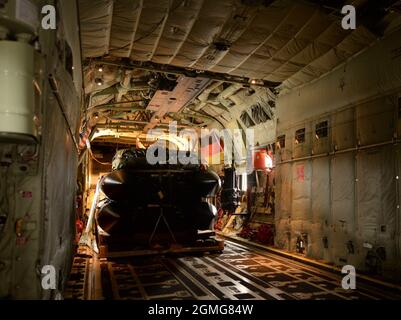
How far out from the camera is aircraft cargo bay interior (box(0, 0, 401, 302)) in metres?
2.98

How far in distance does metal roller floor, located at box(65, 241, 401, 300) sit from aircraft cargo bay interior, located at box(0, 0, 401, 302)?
5 cm

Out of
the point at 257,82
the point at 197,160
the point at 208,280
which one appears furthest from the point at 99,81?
the point at 208,280

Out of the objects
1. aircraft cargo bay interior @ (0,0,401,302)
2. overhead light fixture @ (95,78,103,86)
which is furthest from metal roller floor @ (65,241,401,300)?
overhead light fixture @ (95,78,103,86)

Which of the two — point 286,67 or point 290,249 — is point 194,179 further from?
point 286,67

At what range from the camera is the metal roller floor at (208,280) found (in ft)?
17.8

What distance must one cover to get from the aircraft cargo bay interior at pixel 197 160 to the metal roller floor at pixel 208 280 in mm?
46

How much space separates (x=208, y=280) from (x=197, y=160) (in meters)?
4.23

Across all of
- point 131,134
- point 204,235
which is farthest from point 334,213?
point 131,134

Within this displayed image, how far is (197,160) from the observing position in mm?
9914

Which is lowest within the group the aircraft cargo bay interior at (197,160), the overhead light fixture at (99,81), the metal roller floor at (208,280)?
the metal roller floor at (208,280)

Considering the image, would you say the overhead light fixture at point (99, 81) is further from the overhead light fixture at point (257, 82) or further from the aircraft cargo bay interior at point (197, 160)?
the overhead light fixture at point (257, 82)

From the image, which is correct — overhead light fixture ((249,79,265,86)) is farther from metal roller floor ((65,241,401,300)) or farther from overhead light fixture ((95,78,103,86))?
metal roller floor ((65,241,401,300))

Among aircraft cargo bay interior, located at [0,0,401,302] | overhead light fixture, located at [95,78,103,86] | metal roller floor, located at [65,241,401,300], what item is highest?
overhead light fixture, located at [95,78,103,86]

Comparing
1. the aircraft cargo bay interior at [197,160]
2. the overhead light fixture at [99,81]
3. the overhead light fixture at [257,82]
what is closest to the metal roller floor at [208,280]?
the aircraft cargo bay interior at [197,160]
